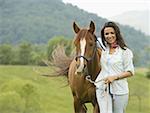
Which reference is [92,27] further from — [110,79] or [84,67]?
[110,79]

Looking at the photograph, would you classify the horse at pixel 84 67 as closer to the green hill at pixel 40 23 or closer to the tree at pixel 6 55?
the tree at pixel 6 55

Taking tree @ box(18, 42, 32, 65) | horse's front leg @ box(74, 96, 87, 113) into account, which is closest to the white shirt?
horse's front leg @ box(74, 96, 87, 113)

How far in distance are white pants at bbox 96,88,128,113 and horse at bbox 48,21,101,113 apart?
401 mm

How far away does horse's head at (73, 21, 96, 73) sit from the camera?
465 cm

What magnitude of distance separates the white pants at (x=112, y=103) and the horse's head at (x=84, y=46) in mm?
395

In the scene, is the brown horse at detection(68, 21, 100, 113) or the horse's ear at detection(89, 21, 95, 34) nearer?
the brown horse at detection(68, 21, 100, 113)

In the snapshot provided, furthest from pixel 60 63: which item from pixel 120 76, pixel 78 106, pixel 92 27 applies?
pixel 120 76

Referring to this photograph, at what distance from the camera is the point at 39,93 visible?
5444 cm

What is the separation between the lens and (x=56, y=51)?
779 cm

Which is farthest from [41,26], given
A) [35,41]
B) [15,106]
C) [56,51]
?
[56,51]

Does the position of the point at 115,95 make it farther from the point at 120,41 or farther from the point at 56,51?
the point at 56,51

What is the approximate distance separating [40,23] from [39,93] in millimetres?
54337

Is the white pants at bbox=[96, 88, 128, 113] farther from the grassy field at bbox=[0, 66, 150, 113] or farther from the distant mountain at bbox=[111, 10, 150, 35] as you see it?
the distant mountain at bbox=[111, 10, 150, 35]

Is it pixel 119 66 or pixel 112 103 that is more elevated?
pixel 119 66
